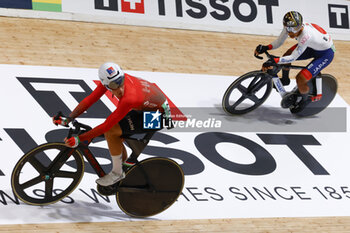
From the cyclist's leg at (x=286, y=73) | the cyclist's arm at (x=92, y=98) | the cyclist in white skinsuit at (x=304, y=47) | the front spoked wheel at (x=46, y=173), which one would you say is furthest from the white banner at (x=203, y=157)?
the cyclist's arm at (x=92, y=98)

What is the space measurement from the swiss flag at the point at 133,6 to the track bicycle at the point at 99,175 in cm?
419

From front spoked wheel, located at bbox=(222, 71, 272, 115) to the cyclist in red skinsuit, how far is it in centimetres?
246

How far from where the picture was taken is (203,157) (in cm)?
683

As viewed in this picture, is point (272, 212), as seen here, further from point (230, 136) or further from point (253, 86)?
point (253, 86)

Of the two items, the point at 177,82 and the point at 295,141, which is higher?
the point at 177,82

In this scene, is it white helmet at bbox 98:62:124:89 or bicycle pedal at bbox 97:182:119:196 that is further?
bicycle pedal at bbox 97:182:119:196

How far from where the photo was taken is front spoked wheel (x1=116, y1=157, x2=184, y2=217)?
541 cm

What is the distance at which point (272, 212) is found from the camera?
20.5 feet

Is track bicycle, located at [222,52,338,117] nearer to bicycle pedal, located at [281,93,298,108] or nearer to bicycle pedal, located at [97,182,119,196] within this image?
bicycle pedal, located at [281,93,298,108]

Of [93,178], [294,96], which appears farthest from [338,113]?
[93,178]

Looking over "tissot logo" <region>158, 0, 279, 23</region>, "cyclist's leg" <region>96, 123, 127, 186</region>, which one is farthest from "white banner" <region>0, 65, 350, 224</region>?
"tissot logo" <region>158, 0, 279, 23</region>

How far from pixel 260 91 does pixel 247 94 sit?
624 mm

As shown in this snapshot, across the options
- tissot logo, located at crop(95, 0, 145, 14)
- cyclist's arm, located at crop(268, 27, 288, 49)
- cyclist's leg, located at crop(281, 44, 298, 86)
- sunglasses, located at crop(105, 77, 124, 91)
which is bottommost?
cyclist's leg, located at crop(281, 44, 298, 86)

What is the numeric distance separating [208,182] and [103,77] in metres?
2.19
